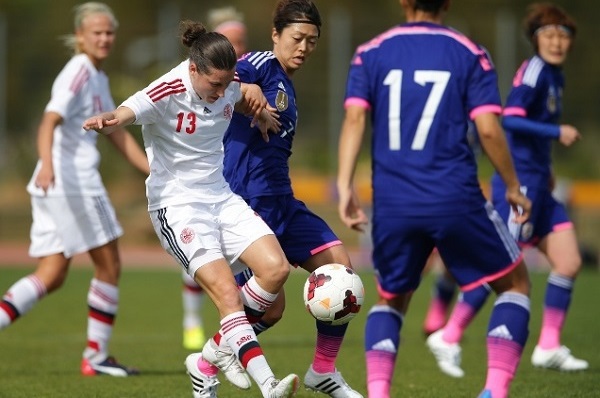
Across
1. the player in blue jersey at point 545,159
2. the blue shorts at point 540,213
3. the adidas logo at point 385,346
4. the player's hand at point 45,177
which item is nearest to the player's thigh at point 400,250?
the adidas logo at point 385,346

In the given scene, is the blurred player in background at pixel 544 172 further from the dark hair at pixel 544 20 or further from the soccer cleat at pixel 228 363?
the soccer cleat at pixel 228 363

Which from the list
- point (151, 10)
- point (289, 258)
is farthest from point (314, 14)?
point (151, 10)

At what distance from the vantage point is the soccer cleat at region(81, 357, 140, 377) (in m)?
7.84

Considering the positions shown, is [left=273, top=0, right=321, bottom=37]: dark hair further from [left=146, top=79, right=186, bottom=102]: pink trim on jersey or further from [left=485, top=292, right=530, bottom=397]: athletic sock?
[left=485, top=292, right=530, bottom=397]: athletic sock

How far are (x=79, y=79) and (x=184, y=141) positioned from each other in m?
2.35

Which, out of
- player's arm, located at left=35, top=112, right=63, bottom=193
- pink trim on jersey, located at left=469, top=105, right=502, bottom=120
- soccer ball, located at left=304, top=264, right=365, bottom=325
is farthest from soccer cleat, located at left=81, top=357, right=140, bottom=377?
pink trim on jersey, located at left=469, top=105, right=502, bottom=120

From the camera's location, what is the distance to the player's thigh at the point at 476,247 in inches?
219

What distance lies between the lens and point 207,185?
5.89 m

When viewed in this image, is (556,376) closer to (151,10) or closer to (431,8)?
(431,8)

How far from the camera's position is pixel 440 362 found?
7.95 meters

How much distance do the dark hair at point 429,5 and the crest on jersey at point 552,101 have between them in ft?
8.17

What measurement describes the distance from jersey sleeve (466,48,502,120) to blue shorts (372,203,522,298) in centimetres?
49

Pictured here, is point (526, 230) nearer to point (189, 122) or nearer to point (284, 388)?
point (189, 122)

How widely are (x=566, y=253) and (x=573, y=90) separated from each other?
1566cm
